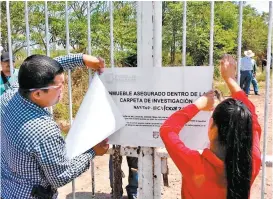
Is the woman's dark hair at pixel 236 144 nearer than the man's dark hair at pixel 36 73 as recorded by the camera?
Yes

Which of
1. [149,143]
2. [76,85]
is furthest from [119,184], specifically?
[76,85]

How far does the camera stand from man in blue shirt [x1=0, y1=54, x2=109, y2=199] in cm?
150

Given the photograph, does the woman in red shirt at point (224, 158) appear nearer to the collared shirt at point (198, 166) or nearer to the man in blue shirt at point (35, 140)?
the collared shirt at point (198, 166)

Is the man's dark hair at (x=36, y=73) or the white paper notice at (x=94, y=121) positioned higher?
the man's dark hair at (x=36, y=73)

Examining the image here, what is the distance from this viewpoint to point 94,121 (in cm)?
185

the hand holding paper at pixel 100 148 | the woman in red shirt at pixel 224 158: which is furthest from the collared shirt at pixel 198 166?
the hand holding paper at pixel 100 148

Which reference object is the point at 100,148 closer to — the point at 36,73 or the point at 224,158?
the point at 36,73

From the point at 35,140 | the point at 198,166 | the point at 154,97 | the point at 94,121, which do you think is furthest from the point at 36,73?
the point at 198,166

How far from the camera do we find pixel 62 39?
30.5ft

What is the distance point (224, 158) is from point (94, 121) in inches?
28.6

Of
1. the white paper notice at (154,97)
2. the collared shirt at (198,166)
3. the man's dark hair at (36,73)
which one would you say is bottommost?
the collared shirt at (198,166)

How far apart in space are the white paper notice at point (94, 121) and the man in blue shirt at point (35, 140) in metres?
0.15

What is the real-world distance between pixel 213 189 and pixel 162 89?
61 centimetres

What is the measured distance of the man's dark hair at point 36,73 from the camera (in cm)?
154
